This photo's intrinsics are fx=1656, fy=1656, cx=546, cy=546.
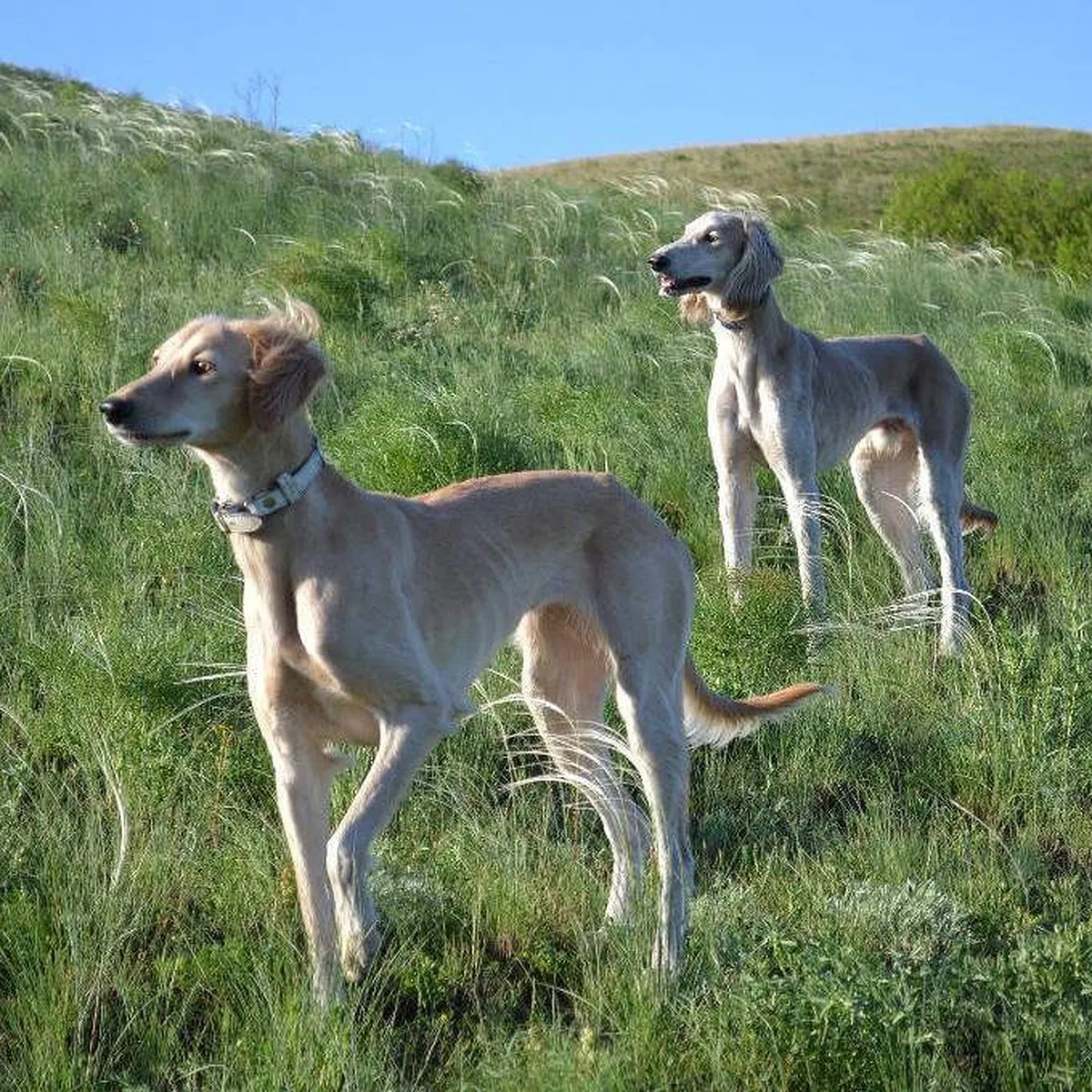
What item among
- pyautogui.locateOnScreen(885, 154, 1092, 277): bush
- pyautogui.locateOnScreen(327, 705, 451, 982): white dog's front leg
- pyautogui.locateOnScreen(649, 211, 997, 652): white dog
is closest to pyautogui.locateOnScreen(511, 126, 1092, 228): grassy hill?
pyautogui.locateOnScreen(885, 154, 1092, 277): bush

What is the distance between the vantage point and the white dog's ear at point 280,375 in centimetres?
402

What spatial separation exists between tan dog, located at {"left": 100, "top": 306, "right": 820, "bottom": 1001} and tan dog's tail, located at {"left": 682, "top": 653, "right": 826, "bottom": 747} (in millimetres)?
334

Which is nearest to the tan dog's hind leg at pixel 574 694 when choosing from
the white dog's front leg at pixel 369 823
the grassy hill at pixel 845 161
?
the white dog's front leg at pixel 369 823

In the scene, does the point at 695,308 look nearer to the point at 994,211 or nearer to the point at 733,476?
the point at 733,476

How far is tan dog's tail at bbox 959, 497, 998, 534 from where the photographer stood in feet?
30.3

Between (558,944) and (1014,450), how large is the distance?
634 cm

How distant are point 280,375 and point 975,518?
239 inches

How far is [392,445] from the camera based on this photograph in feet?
26.0

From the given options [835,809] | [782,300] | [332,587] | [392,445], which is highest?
[782,300]

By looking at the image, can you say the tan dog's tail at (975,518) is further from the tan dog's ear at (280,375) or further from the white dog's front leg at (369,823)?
the tan dog's ear at (280,375)

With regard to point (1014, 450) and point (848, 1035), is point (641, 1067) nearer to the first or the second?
point (848, 1035)

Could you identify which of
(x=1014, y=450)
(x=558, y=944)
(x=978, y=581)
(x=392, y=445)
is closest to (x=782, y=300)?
(x=1014, y=450)

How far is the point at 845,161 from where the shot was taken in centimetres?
5919

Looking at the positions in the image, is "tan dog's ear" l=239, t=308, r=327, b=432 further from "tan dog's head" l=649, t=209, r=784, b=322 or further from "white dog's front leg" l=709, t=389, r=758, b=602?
"white dog's front leg" l=709, t=389, r=758, b=602
